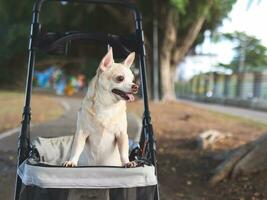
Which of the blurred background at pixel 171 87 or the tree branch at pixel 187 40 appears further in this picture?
the tree branch at pixel 187 40

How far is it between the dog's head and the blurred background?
1.54 m

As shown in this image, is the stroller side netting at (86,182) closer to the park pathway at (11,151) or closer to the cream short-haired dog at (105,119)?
the cream short-haired dog at (105,119)

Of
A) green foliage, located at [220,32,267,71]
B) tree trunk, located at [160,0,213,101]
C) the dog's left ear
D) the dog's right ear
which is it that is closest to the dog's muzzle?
the dog's right ear

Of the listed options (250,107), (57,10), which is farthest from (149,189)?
(250,107)

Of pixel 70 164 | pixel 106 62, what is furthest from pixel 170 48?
pixel 70 164

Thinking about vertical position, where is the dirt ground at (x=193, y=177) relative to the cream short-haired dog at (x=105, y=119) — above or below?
below

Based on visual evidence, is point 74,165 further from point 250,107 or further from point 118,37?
point 250,107

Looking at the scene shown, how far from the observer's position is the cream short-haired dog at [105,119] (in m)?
3.44

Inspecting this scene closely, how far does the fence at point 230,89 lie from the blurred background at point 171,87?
0.27 ft

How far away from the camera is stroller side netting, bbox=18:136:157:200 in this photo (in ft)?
9.88

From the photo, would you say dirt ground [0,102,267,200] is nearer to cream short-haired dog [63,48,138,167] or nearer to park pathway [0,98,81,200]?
park pathway [0,98,81,200]

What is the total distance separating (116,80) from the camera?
343 centimetres

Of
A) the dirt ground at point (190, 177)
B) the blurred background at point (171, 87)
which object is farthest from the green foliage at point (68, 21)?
the dirt ground at point (190, 177)

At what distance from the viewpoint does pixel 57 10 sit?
24.8 meters
